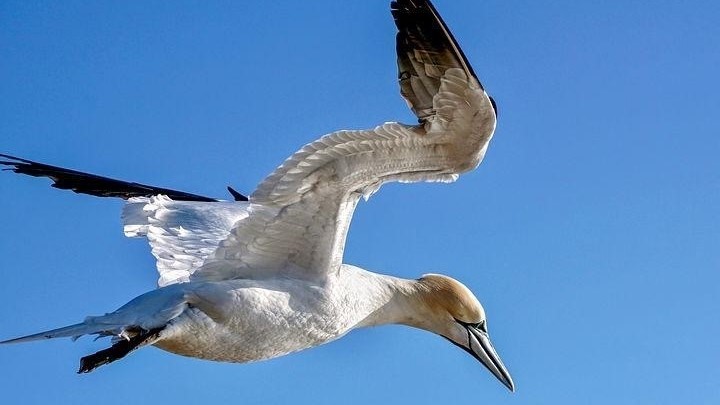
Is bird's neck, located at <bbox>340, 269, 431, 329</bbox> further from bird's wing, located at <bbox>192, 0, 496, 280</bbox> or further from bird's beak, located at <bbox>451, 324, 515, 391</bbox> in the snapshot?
bird's wing, located at <bbox>192, 0, 496, 280</bbox>

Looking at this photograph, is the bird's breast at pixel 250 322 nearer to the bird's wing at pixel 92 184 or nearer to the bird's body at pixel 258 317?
the bird's body at pixel 258 317

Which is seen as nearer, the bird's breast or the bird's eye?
the bird's breast

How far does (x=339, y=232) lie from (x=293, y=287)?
1.77 feet

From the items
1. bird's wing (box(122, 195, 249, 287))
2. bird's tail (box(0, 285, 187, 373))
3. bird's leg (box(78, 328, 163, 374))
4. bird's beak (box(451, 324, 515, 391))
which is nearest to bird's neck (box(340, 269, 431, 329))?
bird's beak (box(451, 324, 515, 391))

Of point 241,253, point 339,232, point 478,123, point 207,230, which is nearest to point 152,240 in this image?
point 207,230

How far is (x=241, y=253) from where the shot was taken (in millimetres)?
9992

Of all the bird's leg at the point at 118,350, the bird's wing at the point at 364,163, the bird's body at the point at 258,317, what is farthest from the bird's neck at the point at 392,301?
the bird's leg at the point at 118,350

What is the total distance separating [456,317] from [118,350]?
355 cm

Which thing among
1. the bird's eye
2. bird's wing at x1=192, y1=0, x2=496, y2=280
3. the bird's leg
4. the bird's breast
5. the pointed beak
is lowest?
the bird's leg

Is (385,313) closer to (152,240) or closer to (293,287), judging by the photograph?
(293,287)

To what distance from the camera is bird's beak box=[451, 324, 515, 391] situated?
37.6 feet

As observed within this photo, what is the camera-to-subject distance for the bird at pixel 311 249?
882 cm

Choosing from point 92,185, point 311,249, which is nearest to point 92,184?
point 92,185

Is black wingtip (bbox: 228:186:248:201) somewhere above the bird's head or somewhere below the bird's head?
above
